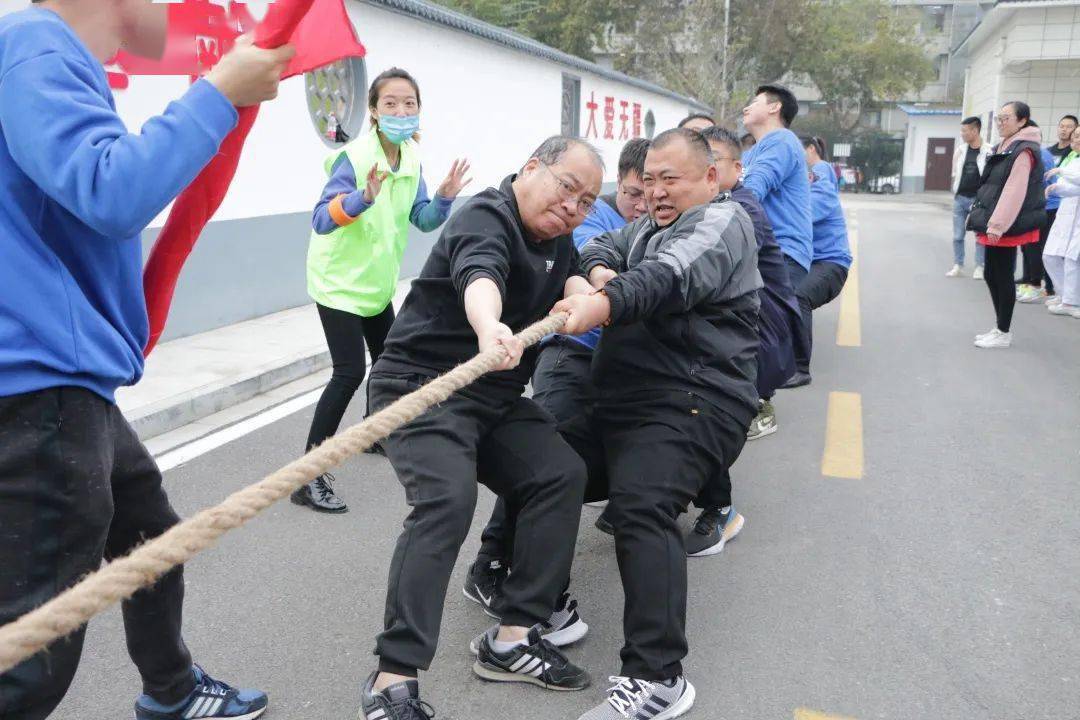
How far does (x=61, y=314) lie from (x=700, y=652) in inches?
79.6

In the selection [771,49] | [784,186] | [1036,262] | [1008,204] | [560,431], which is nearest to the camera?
[560,431]

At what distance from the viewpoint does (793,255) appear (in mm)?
5242

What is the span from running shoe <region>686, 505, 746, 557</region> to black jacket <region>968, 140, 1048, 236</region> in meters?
4.26

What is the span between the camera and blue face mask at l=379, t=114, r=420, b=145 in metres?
3.92

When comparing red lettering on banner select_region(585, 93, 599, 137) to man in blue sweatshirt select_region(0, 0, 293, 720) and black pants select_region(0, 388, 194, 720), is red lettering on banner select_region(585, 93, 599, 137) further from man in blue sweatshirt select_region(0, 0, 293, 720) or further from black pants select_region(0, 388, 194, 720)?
black pants select_region(0, 388, 194, 720)

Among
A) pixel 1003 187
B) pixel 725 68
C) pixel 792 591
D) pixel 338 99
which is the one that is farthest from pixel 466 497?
pixel 725 68

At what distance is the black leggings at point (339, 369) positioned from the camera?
3.95 m

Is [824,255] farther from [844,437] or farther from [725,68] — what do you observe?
[725,68]

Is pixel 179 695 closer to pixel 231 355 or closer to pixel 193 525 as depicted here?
pixel 193 525

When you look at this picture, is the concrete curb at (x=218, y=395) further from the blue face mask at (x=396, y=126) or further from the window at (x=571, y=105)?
the window at (x=571, y=105)

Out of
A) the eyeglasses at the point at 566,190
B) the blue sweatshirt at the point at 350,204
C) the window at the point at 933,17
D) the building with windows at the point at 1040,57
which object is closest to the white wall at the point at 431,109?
the blue sweatshirt at the point at 350,204

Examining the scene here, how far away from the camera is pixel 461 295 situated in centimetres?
250

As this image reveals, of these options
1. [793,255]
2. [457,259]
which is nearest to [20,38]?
[457,259]

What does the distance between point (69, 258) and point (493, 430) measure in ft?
4.26
